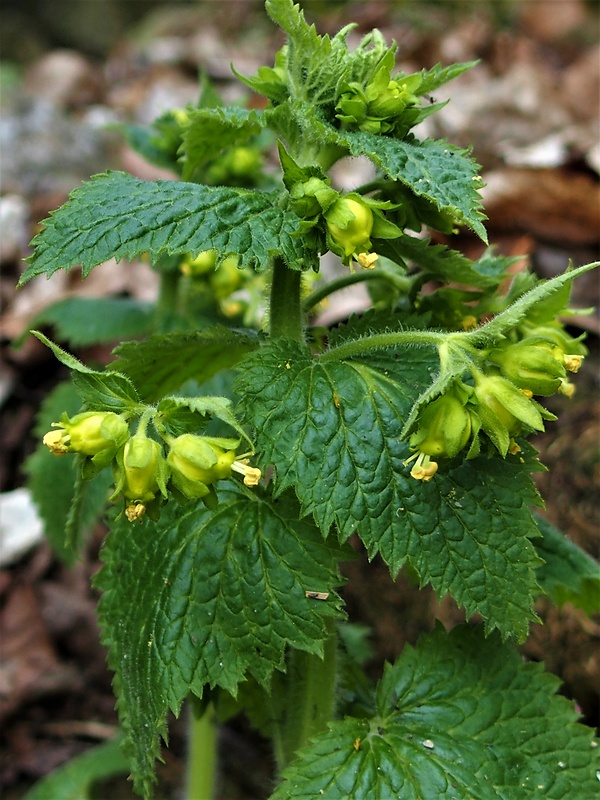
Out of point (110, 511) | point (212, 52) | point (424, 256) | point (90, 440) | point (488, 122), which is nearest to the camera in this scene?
point (90, 440)

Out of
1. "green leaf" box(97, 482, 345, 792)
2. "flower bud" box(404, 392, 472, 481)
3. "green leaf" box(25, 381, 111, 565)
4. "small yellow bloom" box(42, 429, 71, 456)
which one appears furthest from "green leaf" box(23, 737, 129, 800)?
"flower bud" box(404, 392, 472, 481)

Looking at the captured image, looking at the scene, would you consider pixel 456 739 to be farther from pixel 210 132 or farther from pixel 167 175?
pixel 167 175

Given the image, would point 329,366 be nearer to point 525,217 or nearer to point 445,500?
point 445,500

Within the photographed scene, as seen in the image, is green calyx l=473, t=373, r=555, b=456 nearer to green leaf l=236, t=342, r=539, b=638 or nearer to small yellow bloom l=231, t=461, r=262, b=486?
green leaf l=236, t=342, r=539, b=638

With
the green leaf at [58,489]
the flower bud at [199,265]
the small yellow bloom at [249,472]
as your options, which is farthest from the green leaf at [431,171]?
the green leaf at [58,489]

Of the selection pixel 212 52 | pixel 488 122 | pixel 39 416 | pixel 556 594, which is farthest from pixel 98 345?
pixel 212 52
